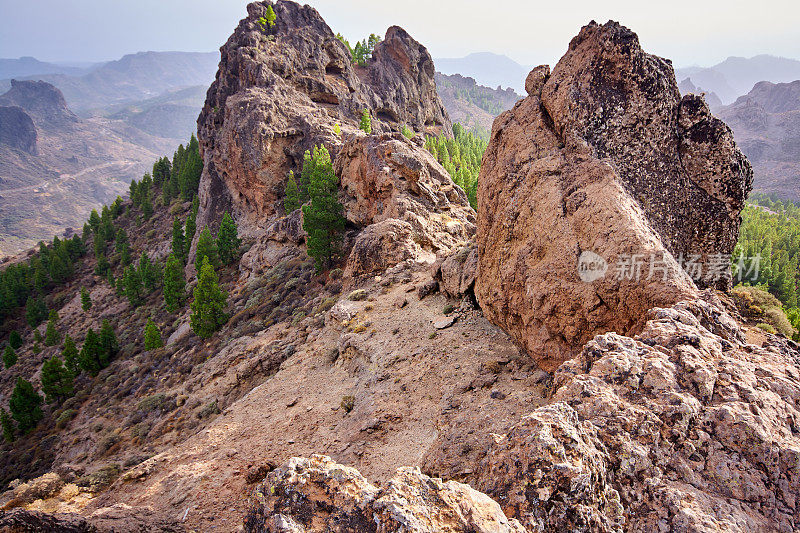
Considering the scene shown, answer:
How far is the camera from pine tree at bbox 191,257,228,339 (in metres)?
38.9

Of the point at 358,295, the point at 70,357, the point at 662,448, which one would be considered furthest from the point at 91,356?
the point at 662,448

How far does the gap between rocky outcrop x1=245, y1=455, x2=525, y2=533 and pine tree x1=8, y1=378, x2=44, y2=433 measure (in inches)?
2091

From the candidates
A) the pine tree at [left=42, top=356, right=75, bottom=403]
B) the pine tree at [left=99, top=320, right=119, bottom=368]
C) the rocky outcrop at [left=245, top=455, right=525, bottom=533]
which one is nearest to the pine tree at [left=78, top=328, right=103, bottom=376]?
the pine tree at [left=99, top=320, right=119, bottom=368]

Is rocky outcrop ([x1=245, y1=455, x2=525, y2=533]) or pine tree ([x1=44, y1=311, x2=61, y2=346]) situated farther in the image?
pine tree ([x1=44, y1=311, x2=61, y2=346])

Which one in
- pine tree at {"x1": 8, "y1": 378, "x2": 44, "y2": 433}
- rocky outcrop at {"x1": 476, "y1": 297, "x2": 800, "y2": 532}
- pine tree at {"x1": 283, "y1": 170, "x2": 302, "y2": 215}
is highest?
pine tree at {"x1": 283, "y1": 170, "x2": 302, "y2": 215}

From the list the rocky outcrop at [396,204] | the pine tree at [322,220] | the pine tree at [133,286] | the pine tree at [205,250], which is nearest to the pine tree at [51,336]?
the pine tree at [133,286]

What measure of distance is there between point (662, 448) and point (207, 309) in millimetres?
39821

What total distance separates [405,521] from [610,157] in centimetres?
1147

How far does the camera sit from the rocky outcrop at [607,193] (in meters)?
11.1

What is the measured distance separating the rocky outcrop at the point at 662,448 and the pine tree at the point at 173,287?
53985mm

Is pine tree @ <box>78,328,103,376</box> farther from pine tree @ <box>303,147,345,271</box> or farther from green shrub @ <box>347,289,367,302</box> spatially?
green shrub @ <box>347,289,367,302</box>

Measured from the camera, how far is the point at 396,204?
32469 millimetres

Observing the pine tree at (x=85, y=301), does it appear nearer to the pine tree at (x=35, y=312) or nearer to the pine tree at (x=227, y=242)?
the pine tree at (x=35, y=312)

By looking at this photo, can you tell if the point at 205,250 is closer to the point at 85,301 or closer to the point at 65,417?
the point at 65,417
